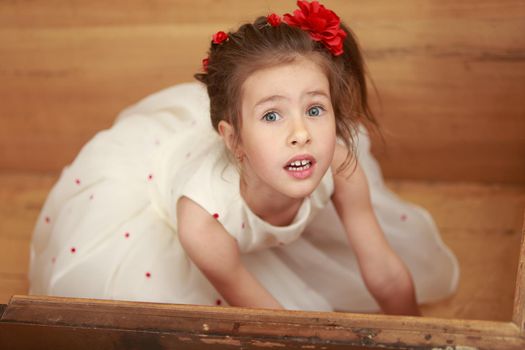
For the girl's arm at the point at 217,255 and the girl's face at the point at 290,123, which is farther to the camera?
the girl's arm at the point at 217,255

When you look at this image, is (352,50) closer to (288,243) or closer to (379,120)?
(288,243)

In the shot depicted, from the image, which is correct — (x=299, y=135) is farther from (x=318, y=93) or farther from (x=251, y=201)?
(x=251, y=201)

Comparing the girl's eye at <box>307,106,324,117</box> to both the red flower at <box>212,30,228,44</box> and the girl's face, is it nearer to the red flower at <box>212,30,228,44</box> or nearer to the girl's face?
the girl's face

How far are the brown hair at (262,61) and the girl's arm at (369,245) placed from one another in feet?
0.48

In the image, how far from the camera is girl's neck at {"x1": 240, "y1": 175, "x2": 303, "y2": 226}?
1.21 m

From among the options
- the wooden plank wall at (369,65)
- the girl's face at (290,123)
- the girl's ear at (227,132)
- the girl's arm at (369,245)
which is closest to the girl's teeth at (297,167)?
the girl's face at (290,123)

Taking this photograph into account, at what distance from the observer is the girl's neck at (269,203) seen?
3.98ft

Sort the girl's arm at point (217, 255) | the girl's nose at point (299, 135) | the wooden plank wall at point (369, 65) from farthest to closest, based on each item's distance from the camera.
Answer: the wooden plank wall at point (369, 65), the girl's arm at point (217, 255), the girl's nose at point (299, 135)

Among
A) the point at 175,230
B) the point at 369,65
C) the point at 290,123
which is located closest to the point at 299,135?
the point at 290,123

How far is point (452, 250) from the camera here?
1608mm

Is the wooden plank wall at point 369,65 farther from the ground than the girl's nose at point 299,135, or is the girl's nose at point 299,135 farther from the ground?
the girl's nose at point 299,135

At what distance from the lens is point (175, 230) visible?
1.37 meters

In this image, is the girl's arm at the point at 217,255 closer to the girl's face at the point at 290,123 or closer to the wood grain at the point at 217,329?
the girl's face at the point at 290,123

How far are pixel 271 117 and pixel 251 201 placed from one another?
0.20 meters
